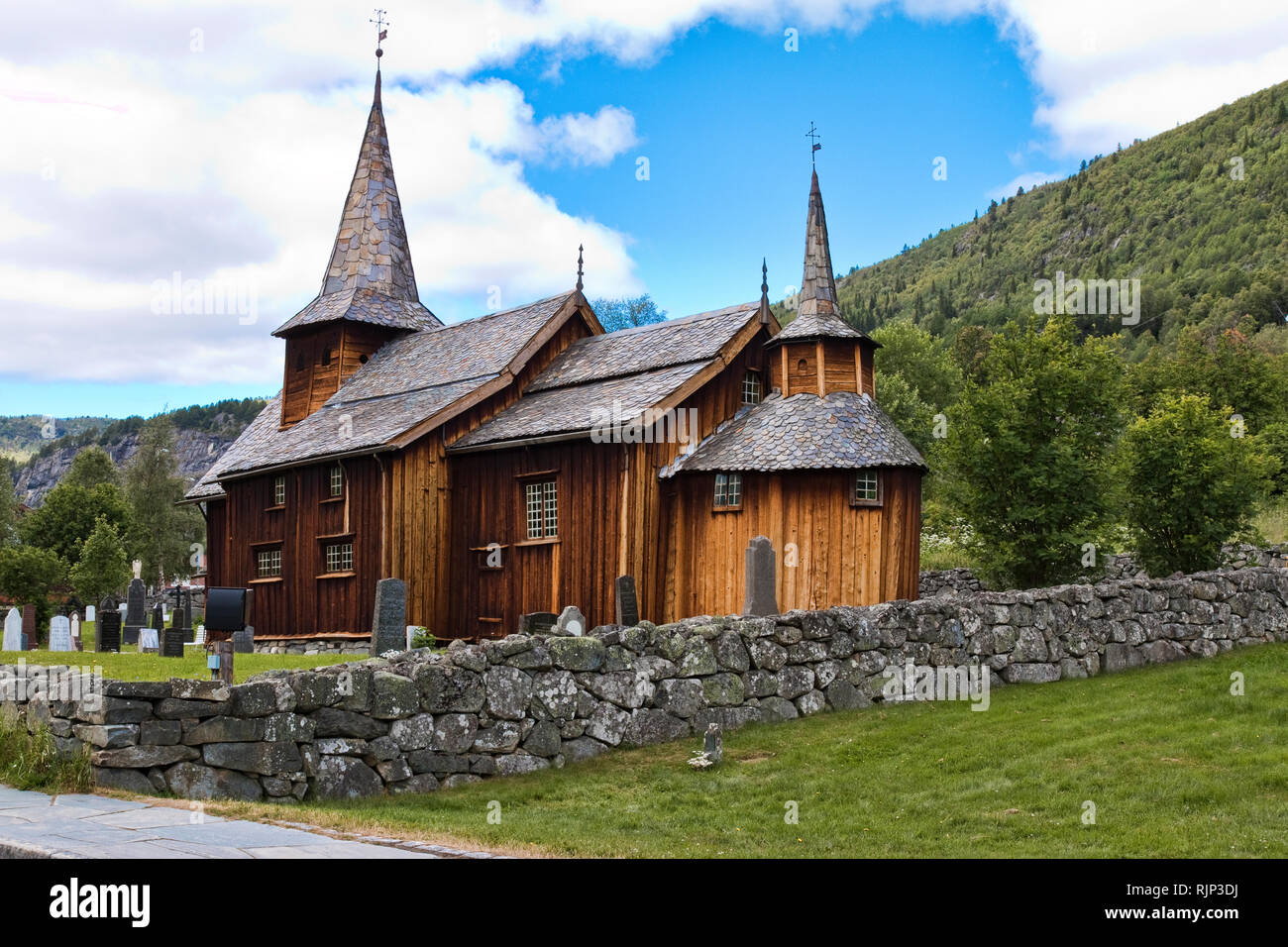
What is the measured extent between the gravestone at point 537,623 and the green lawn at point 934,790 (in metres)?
7.46

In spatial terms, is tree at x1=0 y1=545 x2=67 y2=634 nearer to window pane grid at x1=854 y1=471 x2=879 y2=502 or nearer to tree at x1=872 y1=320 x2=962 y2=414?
window pane grid at x1=854 y1=471 x2=879 y2=502

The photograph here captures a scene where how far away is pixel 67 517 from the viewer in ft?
226

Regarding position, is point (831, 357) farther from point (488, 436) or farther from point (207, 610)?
point (207, 610)

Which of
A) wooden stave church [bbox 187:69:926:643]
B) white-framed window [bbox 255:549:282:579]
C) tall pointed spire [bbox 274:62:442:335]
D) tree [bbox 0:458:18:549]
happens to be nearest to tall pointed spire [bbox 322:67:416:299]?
tall pointed spire [bbox 274:62:442:335]

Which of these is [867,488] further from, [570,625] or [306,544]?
[306,544]

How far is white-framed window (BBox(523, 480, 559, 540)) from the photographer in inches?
1048

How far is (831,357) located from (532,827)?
1700 cm

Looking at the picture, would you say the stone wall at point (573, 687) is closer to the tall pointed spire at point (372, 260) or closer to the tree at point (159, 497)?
the tall pointed spire at point (372, 260)

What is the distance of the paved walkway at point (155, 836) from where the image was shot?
25.7 feet

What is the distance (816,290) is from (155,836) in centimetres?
2182

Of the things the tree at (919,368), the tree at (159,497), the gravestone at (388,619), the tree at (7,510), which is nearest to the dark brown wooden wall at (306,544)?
the gravestone at (388,619)

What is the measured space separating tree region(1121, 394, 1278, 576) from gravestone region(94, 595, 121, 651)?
903 inches

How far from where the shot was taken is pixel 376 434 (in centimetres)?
2817

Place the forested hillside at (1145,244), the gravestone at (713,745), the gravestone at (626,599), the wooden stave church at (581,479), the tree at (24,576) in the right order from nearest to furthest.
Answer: the gravestone at (713,745), the gravestone at (626,599), the wooden stave church at (581,479), the tree at (24,576), the forested hillside at (1145,244)
